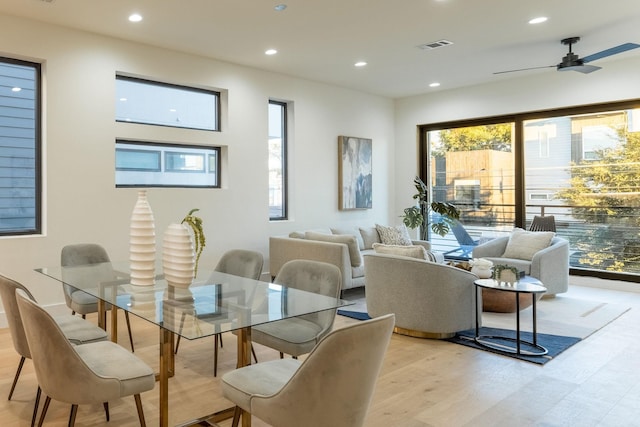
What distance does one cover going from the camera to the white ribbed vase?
2.92m

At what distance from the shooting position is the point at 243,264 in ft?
12.0

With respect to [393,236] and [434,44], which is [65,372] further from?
[393,236]

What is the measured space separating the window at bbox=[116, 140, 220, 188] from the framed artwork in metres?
2.11

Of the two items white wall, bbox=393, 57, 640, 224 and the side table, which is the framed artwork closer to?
white wall, bbox=393, 57, 640, 224

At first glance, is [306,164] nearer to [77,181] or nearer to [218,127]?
[218,127]

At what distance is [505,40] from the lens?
5.29m

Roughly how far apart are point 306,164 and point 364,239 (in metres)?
1.38

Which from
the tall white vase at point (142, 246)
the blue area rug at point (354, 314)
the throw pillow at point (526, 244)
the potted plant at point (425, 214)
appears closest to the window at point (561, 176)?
the potted plant at point (425, 214)

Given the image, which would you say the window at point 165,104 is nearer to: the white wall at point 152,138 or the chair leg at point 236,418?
the white wall at point 152,138

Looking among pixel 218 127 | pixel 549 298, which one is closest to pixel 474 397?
pixel 549 298

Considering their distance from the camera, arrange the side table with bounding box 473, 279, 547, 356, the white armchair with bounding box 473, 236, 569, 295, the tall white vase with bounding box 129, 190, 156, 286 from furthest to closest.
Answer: the white armchair with bounding box 473, 236, 569, 295 → the side table with bounding box 473, 279, 547, 356 → the tall white vase with bounding box 129, 190, 156, 286

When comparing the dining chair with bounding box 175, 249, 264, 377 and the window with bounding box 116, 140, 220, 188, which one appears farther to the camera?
the window with bounding box 116, 140, 220, 188

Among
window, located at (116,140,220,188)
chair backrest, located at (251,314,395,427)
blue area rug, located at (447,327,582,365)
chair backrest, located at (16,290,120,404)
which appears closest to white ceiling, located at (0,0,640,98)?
window, located at (116,140,220,188)

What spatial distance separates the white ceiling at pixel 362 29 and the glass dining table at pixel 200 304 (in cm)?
252
